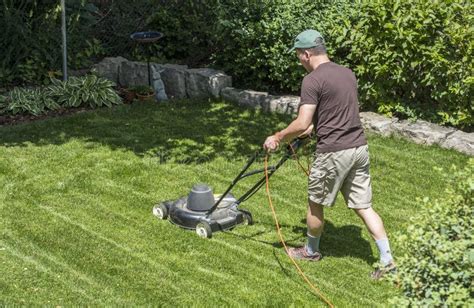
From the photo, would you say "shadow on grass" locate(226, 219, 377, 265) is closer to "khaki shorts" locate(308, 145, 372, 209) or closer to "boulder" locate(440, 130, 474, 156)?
"khaki shorts" locate(308, 145, 372, 209)

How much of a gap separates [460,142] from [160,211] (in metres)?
3.83

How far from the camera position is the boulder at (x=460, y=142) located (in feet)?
29.3

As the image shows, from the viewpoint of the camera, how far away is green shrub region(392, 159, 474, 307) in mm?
3873

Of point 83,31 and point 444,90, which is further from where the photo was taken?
point 83,31

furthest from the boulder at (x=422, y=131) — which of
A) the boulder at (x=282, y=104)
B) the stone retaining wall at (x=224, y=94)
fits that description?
the boulder at (x=282, y=104)

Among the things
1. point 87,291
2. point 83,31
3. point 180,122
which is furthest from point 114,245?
point 83,31

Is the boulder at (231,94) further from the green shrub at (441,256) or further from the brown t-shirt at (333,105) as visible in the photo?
the green shrub at (441,256)

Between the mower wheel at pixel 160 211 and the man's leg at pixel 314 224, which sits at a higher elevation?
the man's leg at pixel 314 224

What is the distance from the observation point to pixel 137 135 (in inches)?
364

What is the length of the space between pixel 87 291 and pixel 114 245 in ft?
2.68

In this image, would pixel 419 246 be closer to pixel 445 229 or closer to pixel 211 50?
pixel 445 229

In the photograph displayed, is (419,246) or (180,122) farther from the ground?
(419,246)

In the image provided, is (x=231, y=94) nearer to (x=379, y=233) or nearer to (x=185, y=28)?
(x=185, y=28)

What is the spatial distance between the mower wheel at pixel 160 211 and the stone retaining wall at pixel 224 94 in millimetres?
3540
